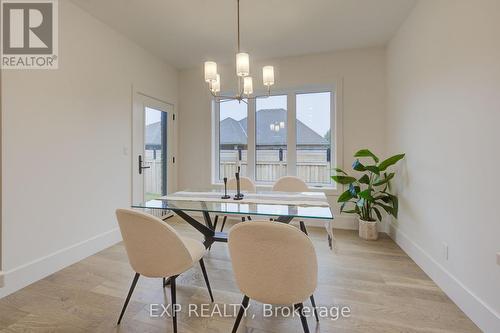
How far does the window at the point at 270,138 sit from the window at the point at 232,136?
240 millimetres

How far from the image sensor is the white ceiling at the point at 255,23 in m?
2.54

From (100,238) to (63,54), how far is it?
208 cm

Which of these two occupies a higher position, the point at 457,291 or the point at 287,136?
the point at 287,136

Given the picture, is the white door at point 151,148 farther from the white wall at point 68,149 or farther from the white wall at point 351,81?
the white wall at point 351,81

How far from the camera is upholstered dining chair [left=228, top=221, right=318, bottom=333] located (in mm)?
1144

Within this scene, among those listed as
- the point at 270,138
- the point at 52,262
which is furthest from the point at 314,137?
the point at 52,262

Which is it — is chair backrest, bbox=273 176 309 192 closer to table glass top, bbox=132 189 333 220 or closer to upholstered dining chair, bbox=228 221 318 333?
table glass top, bbox=132 189 333 220

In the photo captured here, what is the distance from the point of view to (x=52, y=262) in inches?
91.0

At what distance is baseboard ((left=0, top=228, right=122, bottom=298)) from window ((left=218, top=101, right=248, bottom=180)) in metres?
→ 2.10

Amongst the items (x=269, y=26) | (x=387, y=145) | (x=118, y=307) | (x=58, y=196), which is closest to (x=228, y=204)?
(x=118, y=307)

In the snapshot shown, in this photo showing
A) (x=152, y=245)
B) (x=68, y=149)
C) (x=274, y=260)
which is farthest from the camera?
(x=68, y=149)

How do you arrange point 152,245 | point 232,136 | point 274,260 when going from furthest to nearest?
point 232,136
point 152,245
point 274,260

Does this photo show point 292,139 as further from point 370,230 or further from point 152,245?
point 152,245

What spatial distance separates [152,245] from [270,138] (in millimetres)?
2996
